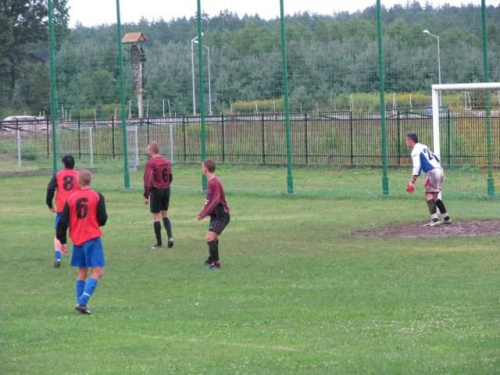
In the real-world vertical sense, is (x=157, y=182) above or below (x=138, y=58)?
below

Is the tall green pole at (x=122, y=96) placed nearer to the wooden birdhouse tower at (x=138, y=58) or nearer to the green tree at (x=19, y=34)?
the wooden birdhouse tower at (x=138, y=58)

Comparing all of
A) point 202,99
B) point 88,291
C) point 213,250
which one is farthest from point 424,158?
point 202,99

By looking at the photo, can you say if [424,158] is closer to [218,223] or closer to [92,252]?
[218,223]

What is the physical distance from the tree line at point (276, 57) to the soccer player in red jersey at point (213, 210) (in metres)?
13.1

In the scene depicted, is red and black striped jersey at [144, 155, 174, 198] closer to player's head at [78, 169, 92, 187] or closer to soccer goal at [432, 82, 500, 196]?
player's head at [78, 169, 92, 187]

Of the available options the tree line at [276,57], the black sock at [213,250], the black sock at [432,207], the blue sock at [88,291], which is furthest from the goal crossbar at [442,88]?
the blue sock at [88,291]

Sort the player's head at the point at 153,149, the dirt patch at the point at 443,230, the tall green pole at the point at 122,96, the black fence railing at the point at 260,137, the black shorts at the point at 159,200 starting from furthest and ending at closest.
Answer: the black fence railing at the point at 260,137
the tall green pole at the point at 122,96
the dirt patch at the point at 443,230
the black shorts at the point at 159,200
the player's head at the point at 153,149

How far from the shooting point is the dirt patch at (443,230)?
20.3 metres

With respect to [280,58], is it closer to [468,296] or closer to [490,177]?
[490,177]

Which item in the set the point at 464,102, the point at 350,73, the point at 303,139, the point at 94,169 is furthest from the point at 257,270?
the point at 94,169

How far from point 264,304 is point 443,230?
853 cm

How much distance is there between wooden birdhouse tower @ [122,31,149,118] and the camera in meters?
→ 34.3

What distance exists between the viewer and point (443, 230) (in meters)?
20.8

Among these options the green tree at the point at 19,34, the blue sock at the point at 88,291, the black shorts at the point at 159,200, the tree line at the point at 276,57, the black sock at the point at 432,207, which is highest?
the green tree at the point at 19,34
